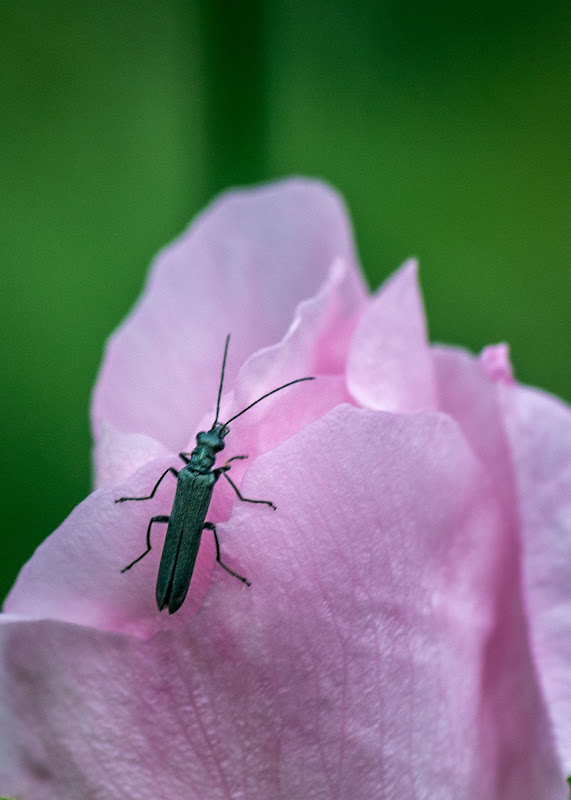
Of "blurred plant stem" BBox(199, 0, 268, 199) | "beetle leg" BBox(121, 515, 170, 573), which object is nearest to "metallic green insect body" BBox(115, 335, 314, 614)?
"beetle leg" BBox(121, 515, 170, 573)

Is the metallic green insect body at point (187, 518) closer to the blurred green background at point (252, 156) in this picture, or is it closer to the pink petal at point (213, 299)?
the pink petal at point (213, 299)

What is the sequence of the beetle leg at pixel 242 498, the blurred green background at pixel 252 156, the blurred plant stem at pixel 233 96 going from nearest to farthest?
the beetle leg at pixel 242 498
the blurred green background at pixel 252 156
the blurred plant stem at pixel 233 96

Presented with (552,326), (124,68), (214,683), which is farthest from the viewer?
(124,68)

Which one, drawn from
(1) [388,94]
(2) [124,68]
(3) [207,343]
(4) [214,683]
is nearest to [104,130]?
(2) [124,68]

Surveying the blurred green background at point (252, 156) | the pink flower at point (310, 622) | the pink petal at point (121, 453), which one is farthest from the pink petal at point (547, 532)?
the blurred green background at point (252, 156)

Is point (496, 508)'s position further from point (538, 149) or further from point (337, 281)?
point (538, 149)

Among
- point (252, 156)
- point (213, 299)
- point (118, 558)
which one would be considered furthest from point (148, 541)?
point (252, 156)
